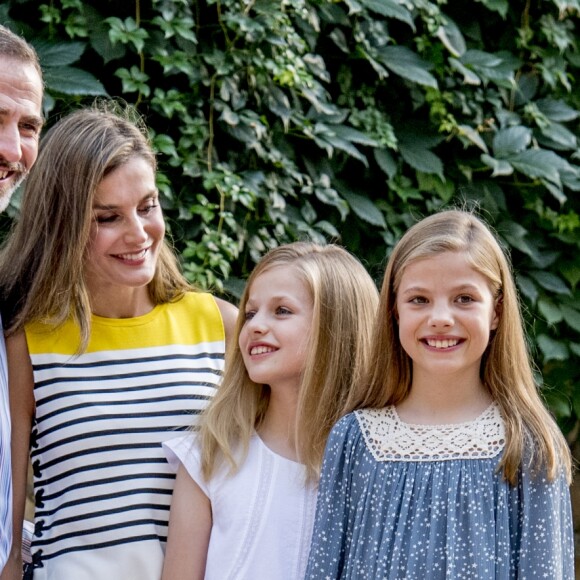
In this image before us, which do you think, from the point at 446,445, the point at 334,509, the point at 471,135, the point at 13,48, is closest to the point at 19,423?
the point at 334,509

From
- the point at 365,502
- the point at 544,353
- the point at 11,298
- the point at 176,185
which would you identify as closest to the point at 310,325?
the point at 365,502

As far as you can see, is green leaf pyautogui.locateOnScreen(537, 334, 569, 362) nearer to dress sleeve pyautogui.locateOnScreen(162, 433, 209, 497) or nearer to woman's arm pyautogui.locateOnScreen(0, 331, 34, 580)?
dress sleeve pyautogui.locateOnScreen(162, 433, 209, 497)

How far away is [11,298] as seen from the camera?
2.46m

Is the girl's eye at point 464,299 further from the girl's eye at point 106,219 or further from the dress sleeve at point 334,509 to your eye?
the girl's eye at point 106,219

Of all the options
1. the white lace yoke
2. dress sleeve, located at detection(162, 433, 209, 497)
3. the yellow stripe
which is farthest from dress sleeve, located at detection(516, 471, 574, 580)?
the yellow stripe

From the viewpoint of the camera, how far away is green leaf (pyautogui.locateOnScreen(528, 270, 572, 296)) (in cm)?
394

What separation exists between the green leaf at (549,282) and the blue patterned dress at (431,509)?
1.84 meters

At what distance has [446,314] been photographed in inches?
83.4

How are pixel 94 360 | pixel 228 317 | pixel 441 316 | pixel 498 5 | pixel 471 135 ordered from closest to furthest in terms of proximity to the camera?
pixel 441 316 → pixel 94 360 → pixel 228 317 → pixel 471 135 → pixel 498 5

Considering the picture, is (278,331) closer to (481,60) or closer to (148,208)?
(148,208)

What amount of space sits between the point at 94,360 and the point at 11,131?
1.78ft

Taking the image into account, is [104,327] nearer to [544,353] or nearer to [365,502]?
[365,502]

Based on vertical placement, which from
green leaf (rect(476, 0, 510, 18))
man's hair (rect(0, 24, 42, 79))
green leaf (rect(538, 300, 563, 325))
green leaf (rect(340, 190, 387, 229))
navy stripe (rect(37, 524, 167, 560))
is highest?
man's hair (rect(0, 24, 42, 79))

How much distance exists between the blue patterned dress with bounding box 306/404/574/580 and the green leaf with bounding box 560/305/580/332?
1.86 meters
